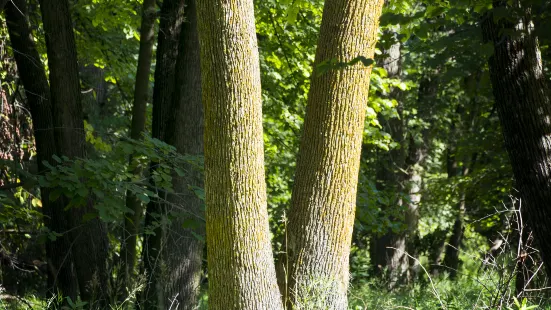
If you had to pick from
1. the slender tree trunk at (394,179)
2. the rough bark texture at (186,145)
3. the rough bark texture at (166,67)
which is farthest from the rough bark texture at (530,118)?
the slender tree trunk at (394,179)

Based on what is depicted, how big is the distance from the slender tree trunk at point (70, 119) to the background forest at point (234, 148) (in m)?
0.02

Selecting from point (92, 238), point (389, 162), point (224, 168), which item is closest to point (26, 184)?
point (92, 238)

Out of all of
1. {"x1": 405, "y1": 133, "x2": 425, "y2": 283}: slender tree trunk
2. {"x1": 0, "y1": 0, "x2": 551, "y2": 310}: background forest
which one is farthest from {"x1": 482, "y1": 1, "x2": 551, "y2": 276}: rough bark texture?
{"x1": 405, "y1": 133, "x2": 425, "y2": 283}: slender tree trunk

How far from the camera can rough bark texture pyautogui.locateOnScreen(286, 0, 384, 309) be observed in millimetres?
5488

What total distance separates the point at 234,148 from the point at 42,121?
392 centimetres

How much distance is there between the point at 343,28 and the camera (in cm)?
549

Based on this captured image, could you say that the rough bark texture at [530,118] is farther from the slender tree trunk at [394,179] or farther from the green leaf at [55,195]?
the slender tree trunk at [394,179]

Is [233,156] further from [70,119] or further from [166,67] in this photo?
[166,67]

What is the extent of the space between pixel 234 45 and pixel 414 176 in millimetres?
14719

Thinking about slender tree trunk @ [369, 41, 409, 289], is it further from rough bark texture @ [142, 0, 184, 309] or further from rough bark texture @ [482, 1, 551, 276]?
rough bark texture @ [482, 1, 551, 276]

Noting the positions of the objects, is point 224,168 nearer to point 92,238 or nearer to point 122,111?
point 92,238

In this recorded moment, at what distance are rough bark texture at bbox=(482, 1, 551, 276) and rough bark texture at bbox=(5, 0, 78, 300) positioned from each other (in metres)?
4.79

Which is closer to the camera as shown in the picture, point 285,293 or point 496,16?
point 496,16

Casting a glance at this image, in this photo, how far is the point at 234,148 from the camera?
4.93 metres
